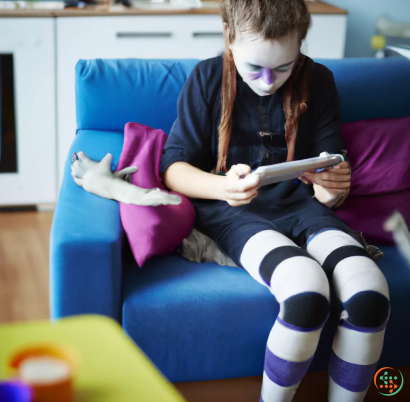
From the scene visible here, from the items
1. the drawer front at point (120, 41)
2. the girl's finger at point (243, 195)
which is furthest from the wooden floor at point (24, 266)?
the girl's finger at point (243, 195)

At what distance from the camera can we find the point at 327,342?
1162 mm

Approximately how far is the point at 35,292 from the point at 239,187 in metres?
0.92

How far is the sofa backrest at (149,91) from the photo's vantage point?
1.52m

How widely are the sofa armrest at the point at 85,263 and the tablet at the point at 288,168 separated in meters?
0.29

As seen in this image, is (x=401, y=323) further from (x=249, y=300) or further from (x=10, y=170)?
(x=10, y=170)

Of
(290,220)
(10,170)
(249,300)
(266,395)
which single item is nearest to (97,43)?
(10,170)

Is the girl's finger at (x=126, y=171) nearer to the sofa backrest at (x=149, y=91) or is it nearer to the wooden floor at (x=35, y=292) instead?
A: the sofa backrest at (x=149, y=91)

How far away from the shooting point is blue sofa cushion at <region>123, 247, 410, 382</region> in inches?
43.2

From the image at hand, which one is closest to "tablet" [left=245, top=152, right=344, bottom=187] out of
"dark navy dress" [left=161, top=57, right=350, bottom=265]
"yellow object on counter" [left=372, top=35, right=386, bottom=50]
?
"dark navy dress" [left=161, top=57, right=350, bottom=265]

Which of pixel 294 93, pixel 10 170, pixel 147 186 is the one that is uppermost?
pixel 294 93

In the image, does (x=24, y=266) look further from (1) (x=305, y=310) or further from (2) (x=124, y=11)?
(1) (x=305, y=310)

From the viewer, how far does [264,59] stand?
3.70 feet

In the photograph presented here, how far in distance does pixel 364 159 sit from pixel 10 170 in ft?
5.00

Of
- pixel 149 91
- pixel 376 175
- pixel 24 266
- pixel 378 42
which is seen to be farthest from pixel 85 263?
pixel 378 42
